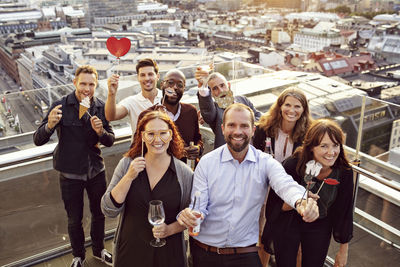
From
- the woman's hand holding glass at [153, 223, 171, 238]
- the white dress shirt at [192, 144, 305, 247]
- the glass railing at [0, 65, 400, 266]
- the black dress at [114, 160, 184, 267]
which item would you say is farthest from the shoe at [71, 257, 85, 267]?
the white dress shirt at [192, 144, 305, 247]

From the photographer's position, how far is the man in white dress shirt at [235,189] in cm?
182

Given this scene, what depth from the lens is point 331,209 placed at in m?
2.01

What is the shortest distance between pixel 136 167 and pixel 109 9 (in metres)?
76.7

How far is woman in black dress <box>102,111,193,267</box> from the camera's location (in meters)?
1.86

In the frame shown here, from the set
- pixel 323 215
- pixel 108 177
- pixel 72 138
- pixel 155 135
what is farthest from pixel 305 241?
pixel 108 177

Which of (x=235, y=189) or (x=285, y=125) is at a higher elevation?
(x=285, y=125)

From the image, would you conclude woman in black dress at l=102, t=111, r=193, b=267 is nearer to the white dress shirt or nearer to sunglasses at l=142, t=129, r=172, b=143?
sunglasses at l=142, t=129, r=172, b=143

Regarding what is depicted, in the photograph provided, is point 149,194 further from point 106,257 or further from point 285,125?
point 106,257

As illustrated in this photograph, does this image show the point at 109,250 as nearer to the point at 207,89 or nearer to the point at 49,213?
the point at 49,213

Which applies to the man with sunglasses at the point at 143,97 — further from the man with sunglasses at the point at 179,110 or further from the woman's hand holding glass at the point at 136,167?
the woman's hand holding glass at the point at 136,167

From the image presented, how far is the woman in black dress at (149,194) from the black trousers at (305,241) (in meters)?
0.50

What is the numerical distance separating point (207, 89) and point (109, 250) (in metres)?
1.36

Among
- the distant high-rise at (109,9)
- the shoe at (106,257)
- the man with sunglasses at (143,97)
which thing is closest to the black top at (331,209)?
the man with sunglasses at (143,97)

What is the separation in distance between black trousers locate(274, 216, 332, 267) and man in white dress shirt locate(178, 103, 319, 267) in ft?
0.66
